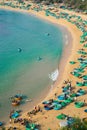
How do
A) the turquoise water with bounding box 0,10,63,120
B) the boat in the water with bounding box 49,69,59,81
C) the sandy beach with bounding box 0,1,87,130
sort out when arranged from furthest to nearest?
the boat in the water with bounding box 49,69,59,81 → the turquoise water with bounding box 0,10,63,120 → the sandy beach with bounding box 0,1,87,130

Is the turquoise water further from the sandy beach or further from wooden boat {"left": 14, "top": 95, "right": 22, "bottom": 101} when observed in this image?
the sandy beach

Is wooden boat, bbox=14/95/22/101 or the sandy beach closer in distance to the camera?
the sandy beach

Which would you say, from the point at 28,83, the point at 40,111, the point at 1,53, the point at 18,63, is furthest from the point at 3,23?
the point at 40,111

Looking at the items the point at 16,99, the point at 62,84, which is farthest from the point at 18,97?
the point at 62,84

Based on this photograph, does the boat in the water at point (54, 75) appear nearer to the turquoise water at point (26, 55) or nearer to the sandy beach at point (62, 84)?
the sandy beach at point (62, 84)

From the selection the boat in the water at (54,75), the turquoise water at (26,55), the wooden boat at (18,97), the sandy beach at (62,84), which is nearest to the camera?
the sandy beach at (62,84)

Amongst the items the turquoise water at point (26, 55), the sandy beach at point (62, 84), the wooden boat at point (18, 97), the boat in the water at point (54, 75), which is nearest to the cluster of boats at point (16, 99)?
the wooden boat at point (18, 97)

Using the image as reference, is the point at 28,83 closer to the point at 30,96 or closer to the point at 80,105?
the point at 30,96

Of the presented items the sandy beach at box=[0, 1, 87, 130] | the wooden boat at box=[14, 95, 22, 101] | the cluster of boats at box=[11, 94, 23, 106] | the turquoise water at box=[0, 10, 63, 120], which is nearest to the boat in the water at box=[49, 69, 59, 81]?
the sandy beach at box=[0, 1, 87, 130]

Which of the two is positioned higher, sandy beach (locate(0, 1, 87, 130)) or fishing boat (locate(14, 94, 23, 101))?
sandy beach (locate(0, 1, 87, 130))
